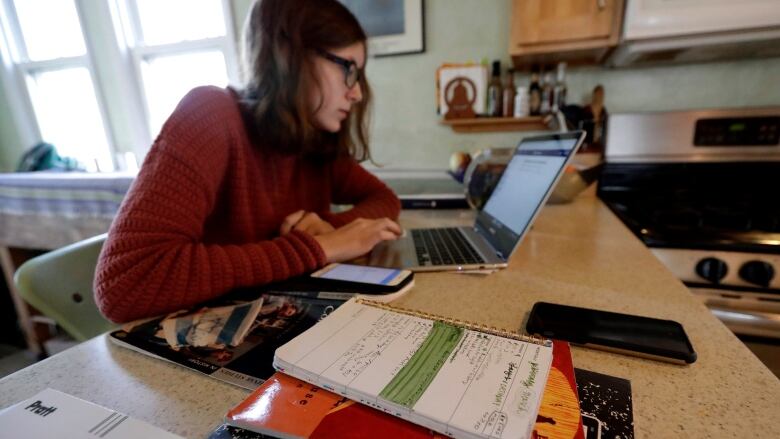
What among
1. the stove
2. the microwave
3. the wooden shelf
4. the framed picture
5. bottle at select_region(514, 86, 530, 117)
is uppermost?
the framed picture

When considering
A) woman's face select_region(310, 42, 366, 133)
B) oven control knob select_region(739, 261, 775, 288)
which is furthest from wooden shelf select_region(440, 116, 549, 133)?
oven control knob select_region(739, 261, 775, 288)

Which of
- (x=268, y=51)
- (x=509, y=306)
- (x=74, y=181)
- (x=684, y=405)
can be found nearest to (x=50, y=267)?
(x=268, y=51)

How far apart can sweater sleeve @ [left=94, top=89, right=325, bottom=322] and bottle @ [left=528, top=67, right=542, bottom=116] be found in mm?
1190

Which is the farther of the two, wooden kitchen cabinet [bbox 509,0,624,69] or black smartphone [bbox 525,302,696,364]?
wooden kitchen cabinet [bbox 509,0,624,69]

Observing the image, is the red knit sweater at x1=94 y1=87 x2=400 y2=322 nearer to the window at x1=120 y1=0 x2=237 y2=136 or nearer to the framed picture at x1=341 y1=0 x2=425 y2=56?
the framed picture at x1=341 y1=0 x2=425 y2=56

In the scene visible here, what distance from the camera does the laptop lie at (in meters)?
0.61

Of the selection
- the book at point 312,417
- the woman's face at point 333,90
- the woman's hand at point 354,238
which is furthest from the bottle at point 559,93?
the book at point 312,417

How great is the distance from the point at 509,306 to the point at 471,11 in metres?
1.47

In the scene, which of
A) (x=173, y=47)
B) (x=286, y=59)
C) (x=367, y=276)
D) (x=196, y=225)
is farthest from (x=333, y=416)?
(x=173, y=47)

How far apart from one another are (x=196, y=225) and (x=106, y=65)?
2369 mm

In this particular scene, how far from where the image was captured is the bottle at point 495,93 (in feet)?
4.68

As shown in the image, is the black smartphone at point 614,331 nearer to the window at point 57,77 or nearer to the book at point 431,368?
→ the book at point 431,368

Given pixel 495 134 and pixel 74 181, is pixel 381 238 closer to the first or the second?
Answer: pixel 495 134

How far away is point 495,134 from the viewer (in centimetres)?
158
